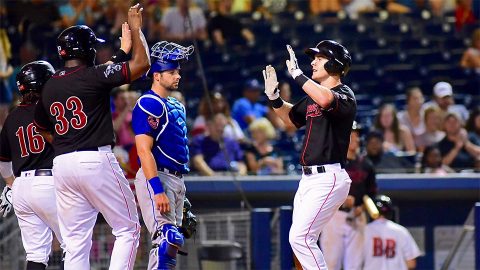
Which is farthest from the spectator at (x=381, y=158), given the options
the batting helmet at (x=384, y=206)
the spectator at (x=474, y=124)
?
the spectator at (x=474, y=124)

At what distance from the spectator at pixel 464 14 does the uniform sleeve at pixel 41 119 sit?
10.1 m

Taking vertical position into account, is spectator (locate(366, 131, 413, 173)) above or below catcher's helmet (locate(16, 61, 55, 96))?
below

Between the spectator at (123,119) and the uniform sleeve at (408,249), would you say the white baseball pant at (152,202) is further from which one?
the spectator at (123,119)

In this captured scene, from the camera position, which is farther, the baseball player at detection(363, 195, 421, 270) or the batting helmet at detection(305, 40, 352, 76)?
the baseball player at detection(363, 195, 421, 270)

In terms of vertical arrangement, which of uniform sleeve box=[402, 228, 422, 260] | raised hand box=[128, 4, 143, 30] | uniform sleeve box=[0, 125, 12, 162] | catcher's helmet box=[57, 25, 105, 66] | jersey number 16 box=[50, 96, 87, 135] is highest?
raised hand box=[128, 4, 143, 30]

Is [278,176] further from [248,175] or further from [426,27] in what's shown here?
[426,27]

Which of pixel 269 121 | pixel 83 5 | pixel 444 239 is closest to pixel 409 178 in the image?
pixel 444 239

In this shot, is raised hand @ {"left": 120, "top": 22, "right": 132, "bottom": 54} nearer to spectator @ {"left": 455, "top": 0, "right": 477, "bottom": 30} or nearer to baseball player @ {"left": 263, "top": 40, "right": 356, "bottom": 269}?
baseball player @ {"left": 263, "top": 40, "right": 356, "bottom": 269}

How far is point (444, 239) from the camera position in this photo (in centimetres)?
1012

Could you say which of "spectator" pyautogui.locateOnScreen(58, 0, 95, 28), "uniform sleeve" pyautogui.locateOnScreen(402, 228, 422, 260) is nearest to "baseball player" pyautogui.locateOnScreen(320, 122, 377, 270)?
"uniform sleeve" pyautogui.locateOnScreen(402, 228, 422, 260)

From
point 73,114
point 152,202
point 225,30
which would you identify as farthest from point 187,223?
point 225,30

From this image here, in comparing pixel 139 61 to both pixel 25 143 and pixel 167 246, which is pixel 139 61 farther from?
pixel 25 143

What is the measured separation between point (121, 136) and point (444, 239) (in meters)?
3.36

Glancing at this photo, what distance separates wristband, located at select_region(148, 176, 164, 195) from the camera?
6.40 m
